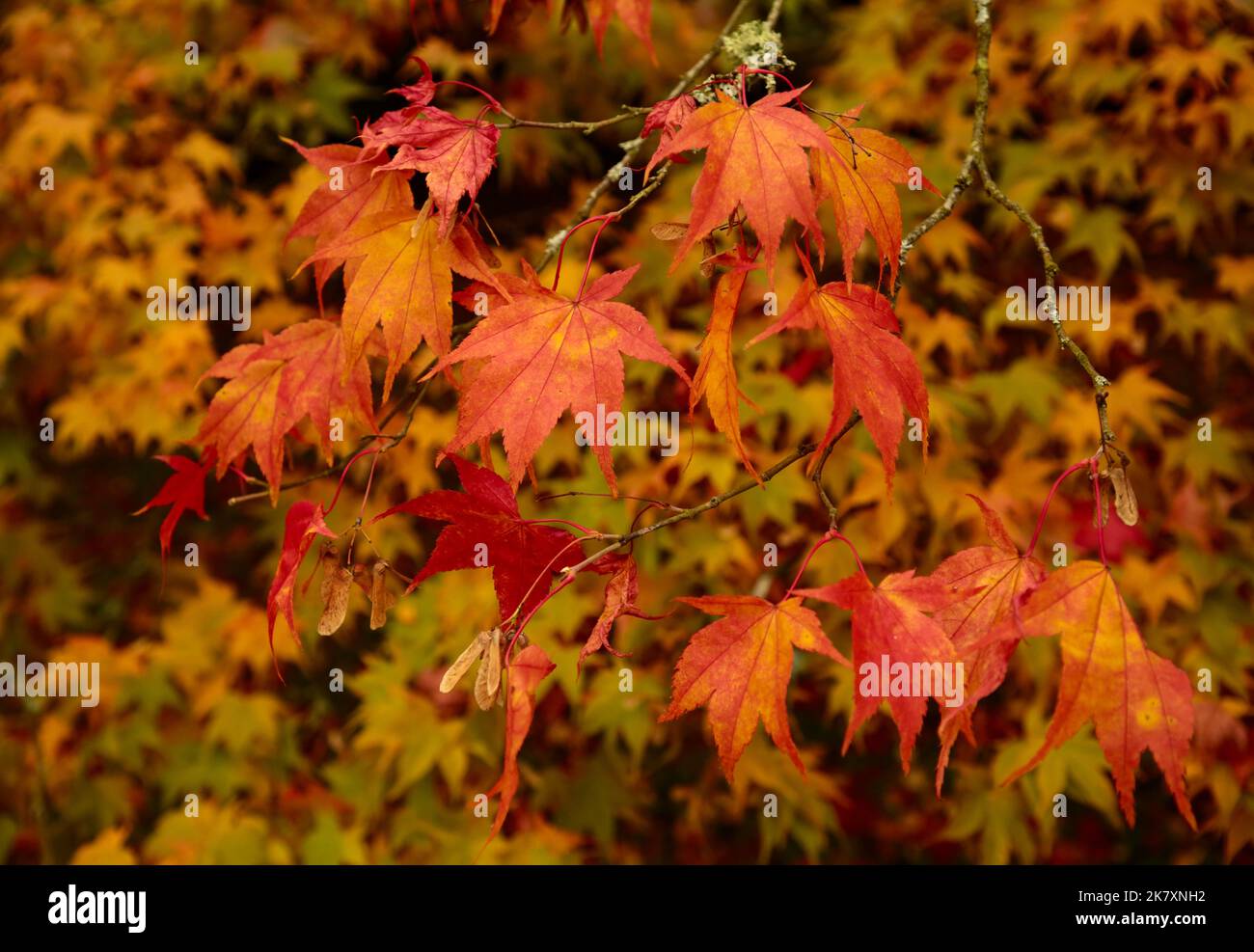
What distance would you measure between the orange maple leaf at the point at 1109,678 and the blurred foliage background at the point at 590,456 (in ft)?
2.90

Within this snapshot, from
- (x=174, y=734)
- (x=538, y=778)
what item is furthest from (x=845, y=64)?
(x=174, y=734)

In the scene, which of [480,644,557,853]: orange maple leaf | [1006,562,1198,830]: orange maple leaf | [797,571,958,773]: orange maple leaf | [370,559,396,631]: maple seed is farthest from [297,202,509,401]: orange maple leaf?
[1006,562,1198,830]: orange maple leaf

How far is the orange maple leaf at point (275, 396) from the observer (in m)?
1.04

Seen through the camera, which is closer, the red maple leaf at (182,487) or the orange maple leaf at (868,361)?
the orange maple leaf at (868,361)

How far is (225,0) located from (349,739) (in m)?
1.64

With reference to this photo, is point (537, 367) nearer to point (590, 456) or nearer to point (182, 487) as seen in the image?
point (182, 487)

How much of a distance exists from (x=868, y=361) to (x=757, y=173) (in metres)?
0.17

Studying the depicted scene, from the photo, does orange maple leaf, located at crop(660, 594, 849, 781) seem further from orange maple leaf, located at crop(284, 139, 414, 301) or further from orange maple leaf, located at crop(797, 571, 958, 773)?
orange maple leaf, located at crop(284, 139, 414, 301)

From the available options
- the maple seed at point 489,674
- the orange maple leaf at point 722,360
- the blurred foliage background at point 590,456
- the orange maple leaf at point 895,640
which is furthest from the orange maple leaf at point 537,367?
the blurred foliage background at point 590,456

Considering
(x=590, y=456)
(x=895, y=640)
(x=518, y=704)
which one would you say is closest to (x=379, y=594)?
(x=518, y=704)

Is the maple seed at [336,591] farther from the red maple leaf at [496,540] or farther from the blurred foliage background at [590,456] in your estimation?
the blurred foliage background at [590,456]

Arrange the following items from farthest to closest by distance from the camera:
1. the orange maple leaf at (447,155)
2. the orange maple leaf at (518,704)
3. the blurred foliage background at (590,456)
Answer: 1. the blurred foliage background at (590,456)
2. the orange maple leaf at (447,155)
3. the orange maple leaf at (518,704)

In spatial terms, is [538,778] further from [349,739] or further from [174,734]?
[174,734]

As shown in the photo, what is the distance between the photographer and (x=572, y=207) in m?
2.48
